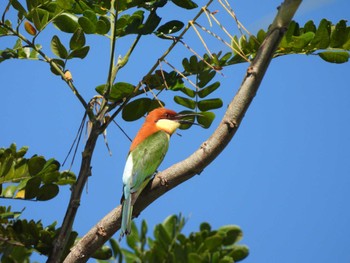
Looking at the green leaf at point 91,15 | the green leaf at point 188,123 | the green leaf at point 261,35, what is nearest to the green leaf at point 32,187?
the green leaf at point 91,15

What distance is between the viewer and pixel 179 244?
6.42ft

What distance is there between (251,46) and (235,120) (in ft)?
2.99

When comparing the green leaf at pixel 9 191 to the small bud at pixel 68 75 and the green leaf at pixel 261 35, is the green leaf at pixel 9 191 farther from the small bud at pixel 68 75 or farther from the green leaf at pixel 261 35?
the green leaf at pixel 261 35

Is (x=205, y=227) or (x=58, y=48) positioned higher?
(x=58, y=48)

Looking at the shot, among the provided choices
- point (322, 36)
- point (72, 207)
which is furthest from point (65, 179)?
point (322, 36)

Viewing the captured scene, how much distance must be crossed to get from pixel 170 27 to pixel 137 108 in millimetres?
393

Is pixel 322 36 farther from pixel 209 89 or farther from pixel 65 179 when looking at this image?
pixel 65 179

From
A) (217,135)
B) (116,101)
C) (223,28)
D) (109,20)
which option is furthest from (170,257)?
(109,20)

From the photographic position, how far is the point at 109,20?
310cm

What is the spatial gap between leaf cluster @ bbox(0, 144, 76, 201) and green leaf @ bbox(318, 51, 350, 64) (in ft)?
3.91

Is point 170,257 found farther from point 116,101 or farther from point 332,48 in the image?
point 332,48

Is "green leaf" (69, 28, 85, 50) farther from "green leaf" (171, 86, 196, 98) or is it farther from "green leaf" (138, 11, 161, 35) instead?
"green leaf" (171, 86, 196, 98)

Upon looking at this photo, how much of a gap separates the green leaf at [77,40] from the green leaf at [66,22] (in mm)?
101

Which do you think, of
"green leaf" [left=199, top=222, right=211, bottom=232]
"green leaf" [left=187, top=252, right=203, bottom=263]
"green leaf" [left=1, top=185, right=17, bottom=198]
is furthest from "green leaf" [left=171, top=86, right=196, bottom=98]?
"green leaf" [left=187, top=252, right=203, bottom=263]
